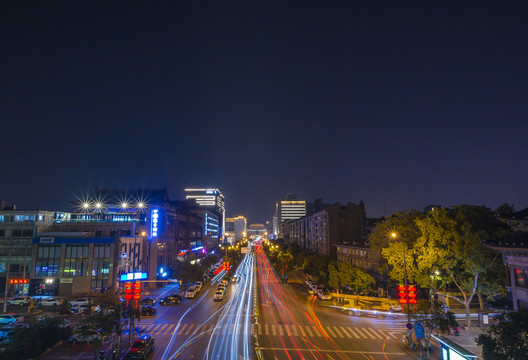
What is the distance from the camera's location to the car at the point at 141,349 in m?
24.9

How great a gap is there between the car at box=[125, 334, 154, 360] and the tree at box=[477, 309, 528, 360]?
2332 cm

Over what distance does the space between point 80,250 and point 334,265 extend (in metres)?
46.2

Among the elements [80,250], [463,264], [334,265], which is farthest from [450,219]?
[80,250]

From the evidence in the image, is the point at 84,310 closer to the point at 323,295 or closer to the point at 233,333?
the point at 233,333

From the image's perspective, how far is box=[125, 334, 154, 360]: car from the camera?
2492 centimetres

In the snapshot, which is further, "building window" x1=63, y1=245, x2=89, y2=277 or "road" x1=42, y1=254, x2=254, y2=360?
"building window" x1=63, y1=245, x2=89, y2=277

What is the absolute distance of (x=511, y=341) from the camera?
17438 millimetres

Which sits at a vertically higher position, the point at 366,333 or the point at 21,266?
the point at 21,266

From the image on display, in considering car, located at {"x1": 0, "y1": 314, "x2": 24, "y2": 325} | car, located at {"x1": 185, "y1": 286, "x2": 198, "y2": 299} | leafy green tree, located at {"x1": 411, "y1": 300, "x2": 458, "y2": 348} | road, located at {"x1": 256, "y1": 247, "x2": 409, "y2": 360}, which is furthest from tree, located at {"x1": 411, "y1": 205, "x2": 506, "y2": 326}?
car, located at {"x1": 0, "y1": 314, "x2": 24, "y2": 325}

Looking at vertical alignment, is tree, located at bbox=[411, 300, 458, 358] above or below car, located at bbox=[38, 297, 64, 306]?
above

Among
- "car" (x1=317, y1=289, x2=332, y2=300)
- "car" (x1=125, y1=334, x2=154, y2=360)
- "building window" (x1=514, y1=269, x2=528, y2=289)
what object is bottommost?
"car" (x1=317, y1=289, x2=332, y2=300)

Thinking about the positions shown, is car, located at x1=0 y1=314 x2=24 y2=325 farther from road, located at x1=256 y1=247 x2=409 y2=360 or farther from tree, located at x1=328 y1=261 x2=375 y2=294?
tree, located at x1=328 y1=261 x2=375 y2=294

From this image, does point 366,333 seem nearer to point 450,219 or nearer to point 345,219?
point 450,219

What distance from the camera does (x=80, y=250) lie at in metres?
59.8
